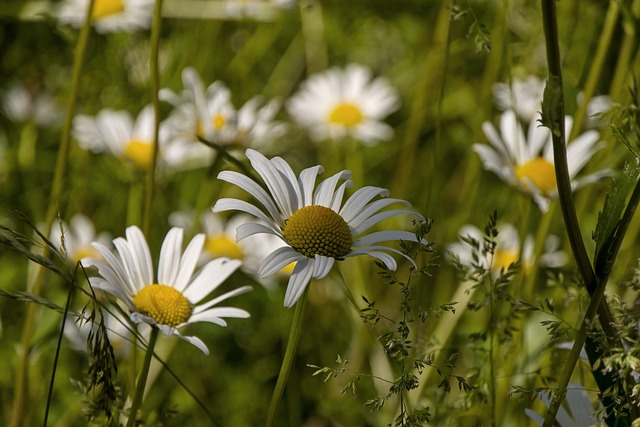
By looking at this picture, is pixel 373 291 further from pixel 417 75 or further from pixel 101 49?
pixel 101 49

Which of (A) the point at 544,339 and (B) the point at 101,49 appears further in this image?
(B) the point at 101,49

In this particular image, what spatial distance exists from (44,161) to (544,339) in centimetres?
127

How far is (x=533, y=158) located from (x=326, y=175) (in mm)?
612

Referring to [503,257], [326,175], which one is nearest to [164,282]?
[503,257]

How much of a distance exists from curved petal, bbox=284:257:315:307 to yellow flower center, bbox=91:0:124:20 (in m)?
1.21

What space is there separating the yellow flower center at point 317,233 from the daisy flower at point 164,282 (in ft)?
0.32

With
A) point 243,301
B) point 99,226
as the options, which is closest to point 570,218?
point 243,301

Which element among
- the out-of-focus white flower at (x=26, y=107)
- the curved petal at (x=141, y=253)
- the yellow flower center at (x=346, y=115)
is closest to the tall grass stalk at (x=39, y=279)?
the curved petal at (x=141, y=253)

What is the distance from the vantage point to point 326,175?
1.82 meters

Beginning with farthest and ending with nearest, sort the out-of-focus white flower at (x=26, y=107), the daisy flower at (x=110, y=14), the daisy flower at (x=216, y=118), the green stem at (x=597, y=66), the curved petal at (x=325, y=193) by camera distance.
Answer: the out-of-focus white flower at (x=26, y=107) < the daisy flower at (x=110, y=14) < the daisy flower at (x=216, y=118) < the green stem at (x=597, y=66) < the curved petal at (x=325, y=193)

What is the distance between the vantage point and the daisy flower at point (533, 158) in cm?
114

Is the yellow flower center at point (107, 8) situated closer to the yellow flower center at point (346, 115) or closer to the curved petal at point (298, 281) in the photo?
the yellow flower center at point (346, 115)

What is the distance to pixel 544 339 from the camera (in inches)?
42.9

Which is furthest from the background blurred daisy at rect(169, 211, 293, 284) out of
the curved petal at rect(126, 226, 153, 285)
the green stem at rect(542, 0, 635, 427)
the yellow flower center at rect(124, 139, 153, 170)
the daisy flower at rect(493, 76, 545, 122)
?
the green stem at rect(542, 0, 635, 427)
